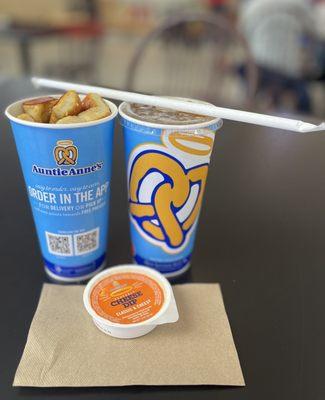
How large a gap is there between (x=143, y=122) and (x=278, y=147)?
0.49 meters

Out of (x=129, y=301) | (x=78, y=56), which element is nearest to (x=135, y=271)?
(x=129, y=301)

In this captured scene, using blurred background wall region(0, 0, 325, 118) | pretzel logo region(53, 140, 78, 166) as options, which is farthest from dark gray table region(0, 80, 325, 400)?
blurred background wall region(0, 0, 325, 118)

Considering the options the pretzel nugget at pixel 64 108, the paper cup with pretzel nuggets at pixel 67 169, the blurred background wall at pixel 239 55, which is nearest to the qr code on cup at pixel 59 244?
the paper cup with pretzel nuggets at pixel 67 169

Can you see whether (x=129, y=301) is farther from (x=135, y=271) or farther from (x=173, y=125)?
(x=173, y=125)

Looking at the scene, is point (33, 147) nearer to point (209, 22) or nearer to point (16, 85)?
point (16, 85)

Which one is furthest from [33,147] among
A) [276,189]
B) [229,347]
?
[276,189]

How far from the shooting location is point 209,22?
4.49 ft

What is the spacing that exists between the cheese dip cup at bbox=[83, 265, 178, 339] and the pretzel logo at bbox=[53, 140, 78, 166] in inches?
5.4

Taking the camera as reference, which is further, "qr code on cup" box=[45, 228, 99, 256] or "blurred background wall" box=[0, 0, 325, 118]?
"blurred background wall" box=[0, 0, 325, 118]

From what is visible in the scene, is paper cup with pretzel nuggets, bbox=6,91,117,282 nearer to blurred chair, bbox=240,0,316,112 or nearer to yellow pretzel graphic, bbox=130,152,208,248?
yellow pretzel graphic, bbox=130,152,208,248

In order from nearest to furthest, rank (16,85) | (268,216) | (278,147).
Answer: (268,216), (278,147), (16,85)

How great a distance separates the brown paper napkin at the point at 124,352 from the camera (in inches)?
13.3

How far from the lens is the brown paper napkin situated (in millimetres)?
337

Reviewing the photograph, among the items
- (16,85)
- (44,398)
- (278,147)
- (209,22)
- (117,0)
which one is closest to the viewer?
(44,398)
